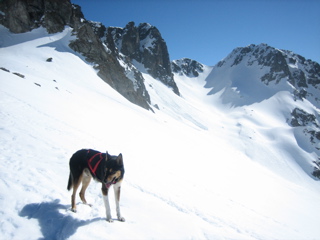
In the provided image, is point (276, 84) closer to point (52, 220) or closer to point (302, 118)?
point (302, 118)

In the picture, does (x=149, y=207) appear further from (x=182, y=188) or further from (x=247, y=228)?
(x=247, y=228)

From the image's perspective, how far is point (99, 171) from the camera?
4766 millimetres

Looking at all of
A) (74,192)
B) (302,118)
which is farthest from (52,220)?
(302,118)

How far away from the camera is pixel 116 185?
4.93 metres

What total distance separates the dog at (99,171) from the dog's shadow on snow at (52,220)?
36cm

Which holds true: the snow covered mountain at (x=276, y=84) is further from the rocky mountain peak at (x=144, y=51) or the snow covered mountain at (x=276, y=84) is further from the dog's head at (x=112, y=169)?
the dog's head at (x=112, y=169)

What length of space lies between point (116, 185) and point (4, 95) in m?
13.8

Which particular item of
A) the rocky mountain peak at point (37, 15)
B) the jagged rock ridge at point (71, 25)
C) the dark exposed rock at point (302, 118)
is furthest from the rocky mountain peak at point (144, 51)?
the dark exposed rock at point (302, 118)

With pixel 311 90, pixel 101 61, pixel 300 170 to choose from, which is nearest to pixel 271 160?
pixel 300 170

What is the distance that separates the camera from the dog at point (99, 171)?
459 centimetres

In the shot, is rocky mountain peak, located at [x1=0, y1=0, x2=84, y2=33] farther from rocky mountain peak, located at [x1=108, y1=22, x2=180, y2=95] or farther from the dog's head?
the dog's head

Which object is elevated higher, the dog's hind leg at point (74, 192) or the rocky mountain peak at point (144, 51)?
the rocky mountain peak at point (144, 51)

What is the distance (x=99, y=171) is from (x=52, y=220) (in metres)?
1.50

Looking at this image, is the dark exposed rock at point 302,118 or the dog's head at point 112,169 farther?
the dark exposed rock at point 302,118
